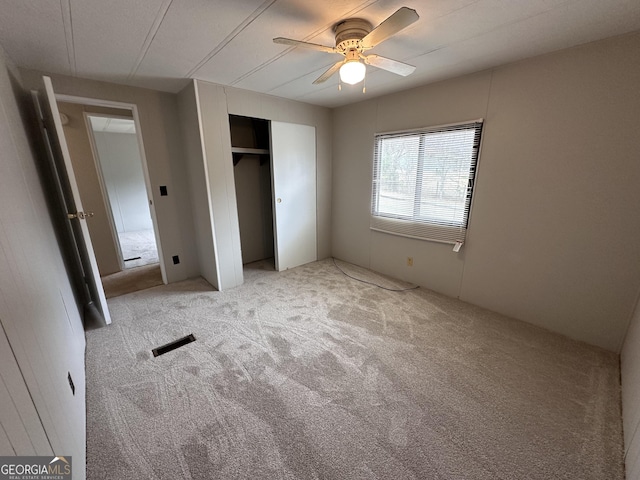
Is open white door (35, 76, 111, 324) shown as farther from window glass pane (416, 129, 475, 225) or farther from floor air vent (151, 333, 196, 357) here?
window glass pane (416, 129, 475, 225)

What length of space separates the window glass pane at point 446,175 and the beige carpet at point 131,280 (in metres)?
3.45

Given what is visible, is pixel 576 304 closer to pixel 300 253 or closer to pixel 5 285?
pixel 300 253

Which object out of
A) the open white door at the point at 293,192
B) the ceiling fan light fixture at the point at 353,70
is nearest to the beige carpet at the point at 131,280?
the open white door at the point at 293,192

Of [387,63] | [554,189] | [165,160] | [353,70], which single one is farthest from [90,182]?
[554,189]

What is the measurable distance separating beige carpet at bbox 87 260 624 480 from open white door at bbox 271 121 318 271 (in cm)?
127

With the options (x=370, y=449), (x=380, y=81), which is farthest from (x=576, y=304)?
(x=380, y=81)

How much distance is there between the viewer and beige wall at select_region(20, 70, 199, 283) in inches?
98.8

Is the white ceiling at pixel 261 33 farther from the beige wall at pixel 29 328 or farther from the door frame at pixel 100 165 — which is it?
the door frame at pixel 100 165

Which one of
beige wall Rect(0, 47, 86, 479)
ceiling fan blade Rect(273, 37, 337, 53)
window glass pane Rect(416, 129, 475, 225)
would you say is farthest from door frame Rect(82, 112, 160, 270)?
window glass pane Rect(416, 129, 475, 225)

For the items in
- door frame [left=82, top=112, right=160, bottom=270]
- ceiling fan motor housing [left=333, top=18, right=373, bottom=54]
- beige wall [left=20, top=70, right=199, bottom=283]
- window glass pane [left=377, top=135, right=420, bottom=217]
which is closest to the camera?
ceiling fan motor housing [left=333, top=18, right=373, bottom=54]

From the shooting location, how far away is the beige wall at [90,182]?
3.25 m

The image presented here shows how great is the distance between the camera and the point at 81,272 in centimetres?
260

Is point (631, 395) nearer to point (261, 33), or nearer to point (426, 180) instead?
point (426, 180)

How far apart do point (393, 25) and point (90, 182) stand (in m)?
4.11
